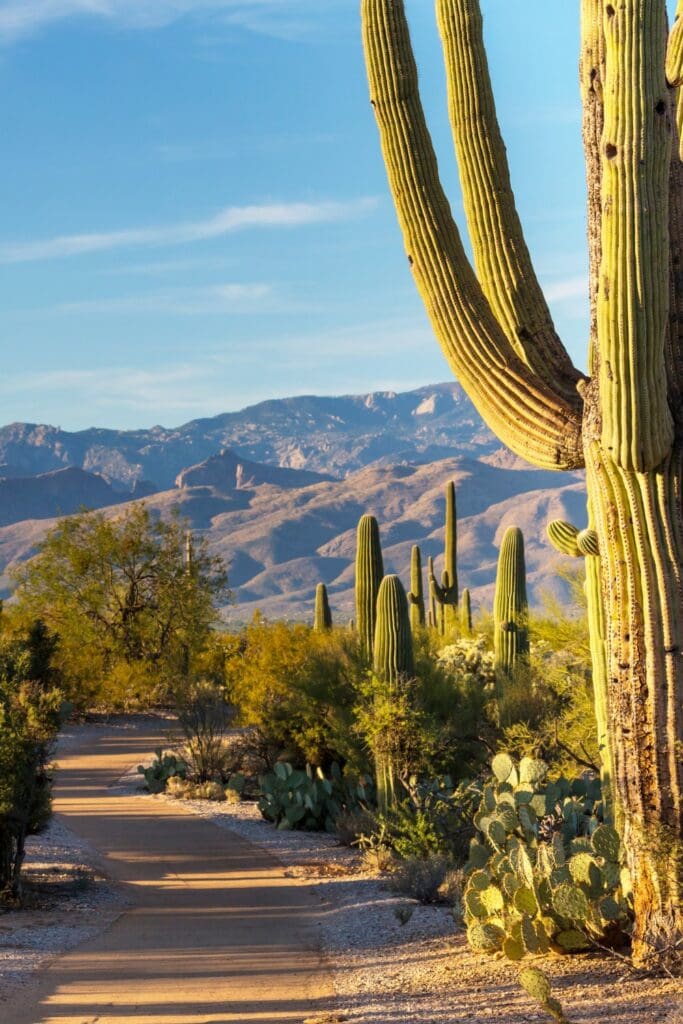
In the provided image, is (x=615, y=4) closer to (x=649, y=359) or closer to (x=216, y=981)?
(x=649, y=359)

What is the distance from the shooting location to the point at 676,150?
7.55 m

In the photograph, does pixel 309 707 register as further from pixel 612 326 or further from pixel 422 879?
pixel 612 326

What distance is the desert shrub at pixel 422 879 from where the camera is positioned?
Result: 10.9m

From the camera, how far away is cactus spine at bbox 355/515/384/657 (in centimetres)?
1845

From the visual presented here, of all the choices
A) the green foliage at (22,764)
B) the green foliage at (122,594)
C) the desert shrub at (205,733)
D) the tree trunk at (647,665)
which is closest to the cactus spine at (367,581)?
the desert shrub at (205,733)

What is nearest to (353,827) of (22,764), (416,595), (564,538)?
(22,764)

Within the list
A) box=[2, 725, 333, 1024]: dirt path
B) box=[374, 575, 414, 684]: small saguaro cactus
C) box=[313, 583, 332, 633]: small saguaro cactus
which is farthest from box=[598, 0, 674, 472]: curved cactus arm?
box=[313, 583, 332, 633]: small saguaro cactus

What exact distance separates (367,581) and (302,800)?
13.6 ft

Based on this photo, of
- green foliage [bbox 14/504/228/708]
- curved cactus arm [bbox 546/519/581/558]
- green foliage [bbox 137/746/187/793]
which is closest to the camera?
curved cactus arm [bbox 546/519/581/558]

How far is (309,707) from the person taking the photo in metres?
18.7

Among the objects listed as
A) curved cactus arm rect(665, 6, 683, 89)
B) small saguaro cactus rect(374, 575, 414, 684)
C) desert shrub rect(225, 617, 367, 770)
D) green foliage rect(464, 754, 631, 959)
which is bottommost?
green foliage rect(464, 754, 631, 959)

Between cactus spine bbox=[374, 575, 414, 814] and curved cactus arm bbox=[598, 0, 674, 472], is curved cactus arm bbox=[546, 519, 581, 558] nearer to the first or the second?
curved cactus arm bbox=[598, 0, 674, 472]

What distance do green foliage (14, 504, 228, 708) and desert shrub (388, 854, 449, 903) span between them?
22.8 m

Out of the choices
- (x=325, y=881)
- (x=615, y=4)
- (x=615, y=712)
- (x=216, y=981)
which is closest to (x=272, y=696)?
(x=325, y=881)
